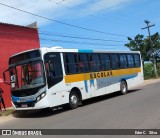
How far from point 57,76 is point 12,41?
7.28 metres

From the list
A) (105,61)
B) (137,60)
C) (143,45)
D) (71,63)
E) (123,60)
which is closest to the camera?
(71,63)

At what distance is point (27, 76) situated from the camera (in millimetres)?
15227

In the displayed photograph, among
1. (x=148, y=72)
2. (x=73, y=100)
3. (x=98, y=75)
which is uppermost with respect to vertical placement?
(x=98, y=75)

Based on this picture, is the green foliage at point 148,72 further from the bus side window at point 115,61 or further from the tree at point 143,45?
the bus side window at point 115,61

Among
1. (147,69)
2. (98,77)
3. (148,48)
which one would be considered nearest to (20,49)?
(98,77)

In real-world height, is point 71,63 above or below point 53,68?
above

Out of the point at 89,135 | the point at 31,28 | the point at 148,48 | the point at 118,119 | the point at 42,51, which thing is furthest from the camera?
the point at 148,48

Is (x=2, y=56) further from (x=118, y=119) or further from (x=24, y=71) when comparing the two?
(x=118, y=119)

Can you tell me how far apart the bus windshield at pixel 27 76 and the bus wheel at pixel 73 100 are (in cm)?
243

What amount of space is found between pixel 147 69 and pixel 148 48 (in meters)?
6.78

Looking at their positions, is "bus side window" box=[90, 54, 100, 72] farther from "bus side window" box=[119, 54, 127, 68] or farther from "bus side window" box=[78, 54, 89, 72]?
"bus side window" box=[119, 54, 127, 68]

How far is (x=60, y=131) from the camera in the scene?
10.4m

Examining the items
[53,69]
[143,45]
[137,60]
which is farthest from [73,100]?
[143,45]

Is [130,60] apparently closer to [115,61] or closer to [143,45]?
[115,61]
